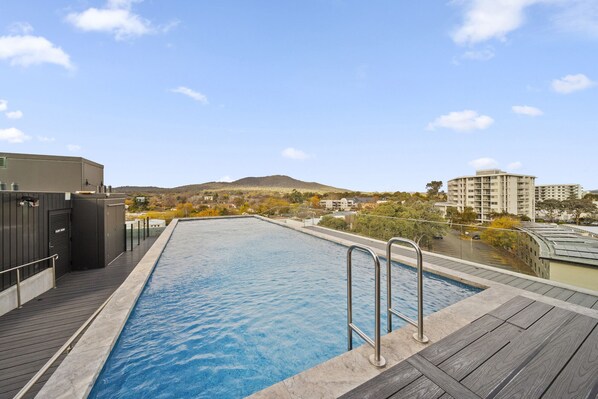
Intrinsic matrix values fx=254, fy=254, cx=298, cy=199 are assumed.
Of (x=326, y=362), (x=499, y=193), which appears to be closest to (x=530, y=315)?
→ (x=326, y=362)

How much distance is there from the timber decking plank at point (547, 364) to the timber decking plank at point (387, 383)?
47 cm

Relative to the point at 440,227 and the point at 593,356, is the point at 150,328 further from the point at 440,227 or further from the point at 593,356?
the point at 440,227

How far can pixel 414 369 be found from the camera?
1694mm

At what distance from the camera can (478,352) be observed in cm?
187

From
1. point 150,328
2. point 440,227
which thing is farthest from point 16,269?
point 440,227

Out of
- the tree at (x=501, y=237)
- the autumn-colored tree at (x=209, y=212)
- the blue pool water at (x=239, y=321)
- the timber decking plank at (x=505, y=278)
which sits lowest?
the blue pool water at (x=239, y=321)

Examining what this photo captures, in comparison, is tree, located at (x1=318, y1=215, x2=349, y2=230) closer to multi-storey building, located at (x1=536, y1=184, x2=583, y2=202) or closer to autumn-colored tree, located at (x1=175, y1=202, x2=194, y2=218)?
autumn-colored tree, located at (x1=175, y1=202, x2=194, y2=218)

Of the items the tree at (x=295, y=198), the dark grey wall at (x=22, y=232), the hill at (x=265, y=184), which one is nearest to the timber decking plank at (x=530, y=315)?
the dark grey wall at (x=22, y=232)

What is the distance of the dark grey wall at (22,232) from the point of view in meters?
3.27

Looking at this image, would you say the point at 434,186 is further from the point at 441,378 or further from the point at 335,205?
the point at 441,378

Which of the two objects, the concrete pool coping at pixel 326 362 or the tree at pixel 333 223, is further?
the tree at pixel 333 223

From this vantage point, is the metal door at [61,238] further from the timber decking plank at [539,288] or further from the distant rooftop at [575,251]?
the distant rooftop at [575,251]

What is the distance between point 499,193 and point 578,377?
6537 cm

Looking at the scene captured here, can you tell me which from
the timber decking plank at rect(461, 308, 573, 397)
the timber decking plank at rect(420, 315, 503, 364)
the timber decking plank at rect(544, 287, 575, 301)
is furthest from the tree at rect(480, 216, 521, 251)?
the timber decking plank at rect(420, 315, 503, 364)
